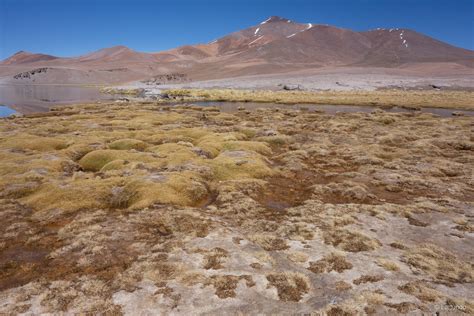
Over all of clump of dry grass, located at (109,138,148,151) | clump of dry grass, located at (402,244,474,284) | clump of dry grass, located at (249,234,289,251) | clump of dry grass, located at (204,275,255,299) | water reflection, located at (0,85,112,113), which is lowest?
clump of dry grass, located at (402,244,474,284)

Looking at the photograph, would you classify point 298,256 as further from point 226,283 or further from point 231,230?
point 231,230

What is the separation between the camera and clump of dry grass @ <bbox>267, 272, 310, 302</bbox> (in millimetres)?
12250

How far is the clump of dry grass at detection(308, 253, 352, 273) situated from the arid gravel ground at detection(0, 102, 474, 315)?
76mm

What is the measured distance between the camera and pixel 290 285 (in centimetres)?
1288

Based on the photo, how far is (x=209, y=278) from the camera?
1317cm

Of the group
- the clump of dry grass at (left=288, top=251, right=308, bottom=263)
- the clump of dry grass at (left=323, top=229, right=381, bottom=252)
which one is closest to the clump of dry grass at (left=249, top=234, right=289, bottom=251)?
the clump of dry grass at (left=288, top=251, right=308, bottom=263)

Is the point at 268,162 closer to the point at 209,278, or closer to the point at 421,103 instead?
the point at 209,278

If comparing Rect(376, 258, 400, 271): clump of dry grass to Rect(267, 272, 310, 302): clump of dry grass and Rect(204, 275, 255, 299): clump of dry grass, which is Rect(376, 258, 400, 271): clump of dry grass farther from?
Rect(204, 275, 255, 299): clump of dry grass

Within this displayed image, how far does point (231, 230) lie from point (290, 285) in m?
5.21

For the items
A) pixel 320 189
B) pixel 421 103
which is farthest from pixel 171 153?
pixel 421 103

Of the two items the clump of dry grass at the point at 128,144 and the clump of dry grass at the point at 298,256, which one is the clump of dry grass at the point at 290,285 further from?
the clump of dry grass at the point at 128,144

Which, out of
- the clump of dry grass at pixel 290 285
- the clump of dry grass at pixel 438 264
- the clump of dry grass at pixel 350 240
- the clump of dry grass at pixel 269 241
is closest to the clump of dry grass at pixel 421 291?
the clump of dry grass at pixel 438 264

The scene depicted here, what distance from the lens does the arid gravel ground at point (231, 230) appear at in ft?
39.6

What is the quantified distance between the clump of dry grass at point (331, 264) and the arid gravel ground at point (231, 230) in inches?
3.0
